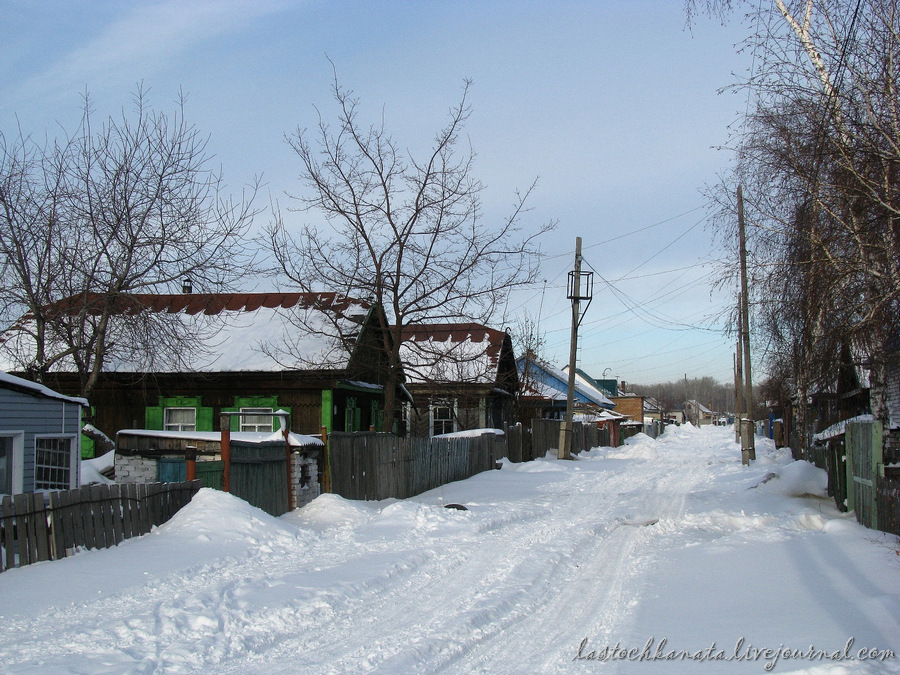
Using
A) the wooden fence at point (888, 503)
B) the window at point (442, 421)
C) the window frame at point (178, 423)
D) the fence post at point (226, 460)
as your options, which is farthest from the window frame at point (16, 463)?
the window at point (442, 421)

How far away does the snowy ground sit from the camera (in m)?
5.52

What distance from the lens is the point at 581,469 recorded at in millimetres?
25625

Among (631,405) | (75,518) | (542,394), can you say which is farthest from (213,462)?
(631,405)

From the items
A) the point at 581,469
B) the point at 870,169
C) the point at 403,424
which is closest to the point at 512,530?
the point at 870,169

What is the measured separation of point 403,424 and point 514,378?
6.98 meters

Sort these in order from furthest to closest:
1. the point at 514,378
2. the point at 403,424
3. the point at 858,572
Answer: the point at 514,378
the point at 403,424
the point at 858,572

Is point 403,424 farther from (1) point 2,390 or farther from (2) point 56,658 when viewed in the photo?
(2) point 56,658

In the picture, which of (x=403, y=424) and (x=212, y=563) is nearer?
(x=212, y=563)

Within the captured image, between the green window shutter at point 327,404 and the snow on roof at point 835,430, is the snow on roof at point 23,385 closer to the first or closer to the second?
the green window shutter at point 327,404

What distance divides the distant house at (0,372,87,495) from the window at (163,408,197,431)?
9590 millimetres

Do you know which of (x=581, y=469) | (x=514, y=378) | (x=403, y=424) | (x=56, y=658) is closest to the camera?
(x=56, y=658)

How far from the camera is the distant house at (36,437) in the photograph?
430 inches

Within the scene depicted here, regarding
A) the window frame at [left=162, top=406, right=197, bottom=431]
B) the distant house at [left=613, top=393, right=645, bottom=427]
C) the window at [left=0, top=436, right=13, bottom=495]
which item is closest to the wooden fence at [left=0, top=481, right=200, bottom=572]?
the window at [left=0, top=436, right=13, bottom=495]

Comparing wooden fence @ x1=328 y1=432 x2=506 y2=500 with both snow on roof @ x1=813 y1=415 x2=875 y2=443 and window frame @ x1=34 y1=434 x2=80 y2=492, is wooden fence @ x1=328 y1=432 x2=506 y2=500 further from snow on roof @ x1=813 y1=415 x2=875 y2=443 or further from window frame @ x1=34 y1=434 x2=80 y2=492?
snow on roof @ x1=813 y1=415 x2=875 y2=443
